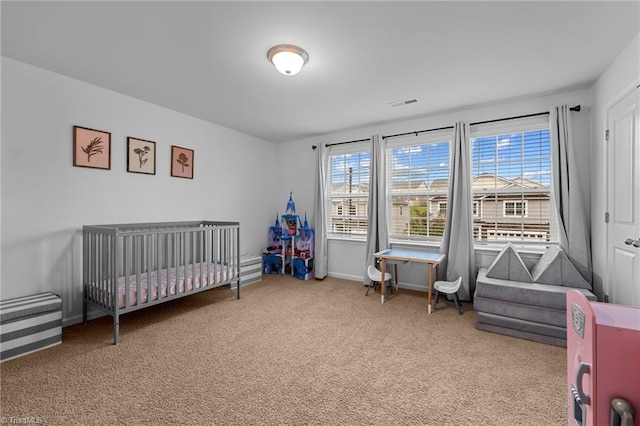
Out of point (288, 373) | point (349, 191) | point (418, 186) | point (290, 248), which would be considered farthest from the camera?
point (290, 248)

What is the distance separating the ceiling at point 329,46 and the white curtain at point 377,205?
0.91 metres

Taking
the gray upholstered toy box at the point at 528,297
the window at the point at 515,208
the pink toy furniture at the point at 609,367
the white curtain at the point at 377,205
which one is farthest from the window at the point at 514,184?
the pink toy furniture at the point at 609,367

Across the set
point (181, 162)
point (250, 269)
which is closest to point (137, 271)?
point (181, 162)

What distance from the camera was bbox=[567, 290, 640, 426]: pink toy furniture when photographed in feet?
2.55

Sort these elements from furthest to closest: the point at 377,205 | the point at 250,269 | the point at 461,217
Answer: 1. the point at 250,269
2. the point at 377,205
3. the point at 461,217

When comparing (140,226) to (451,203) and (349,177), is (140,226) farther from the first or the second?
(451,203)

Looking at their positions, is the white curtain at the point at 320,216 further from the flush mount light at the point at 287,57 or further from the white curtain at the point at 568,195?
the white curtain at the point at 568,195

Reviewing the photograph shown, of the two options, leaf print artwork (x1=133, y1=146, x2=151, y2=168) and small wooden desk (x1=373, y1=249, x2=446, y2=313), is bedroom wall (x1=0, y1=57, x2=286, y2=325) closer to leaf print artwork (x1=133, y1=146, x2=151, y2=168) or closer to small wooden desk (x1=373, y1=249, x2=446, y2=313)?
leaf print artwork (x1=133, y1=146, x2=151, y2=168)

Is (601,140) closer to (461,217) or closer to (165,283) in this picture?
(461,217)

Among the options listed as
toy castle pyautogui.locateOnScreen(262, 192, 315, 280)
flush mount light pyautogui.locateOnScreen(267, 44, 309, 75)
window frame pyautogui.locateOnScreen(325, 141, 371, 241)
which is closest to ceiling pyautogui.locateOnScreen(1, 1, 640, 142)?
flush mount light pyautogui.locateOnScreen(267, 44, 309, 75)

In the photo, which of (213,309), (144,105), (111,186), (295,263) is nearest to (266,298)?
(213,309)

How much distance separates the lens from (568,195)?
9.08 feet

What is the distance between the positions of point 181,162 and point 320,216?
82.8 inches

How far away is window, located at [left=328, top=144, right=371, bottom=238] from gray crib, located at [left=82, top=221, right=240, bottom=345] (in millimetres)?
1756
